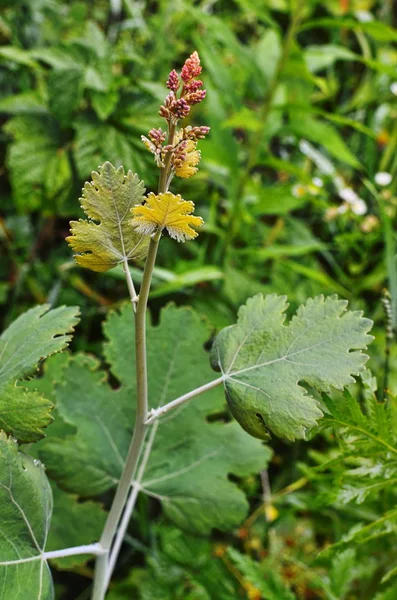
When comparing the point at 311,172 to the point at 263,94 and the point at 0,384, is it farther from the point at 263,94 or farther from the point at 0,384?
the point at 0,384

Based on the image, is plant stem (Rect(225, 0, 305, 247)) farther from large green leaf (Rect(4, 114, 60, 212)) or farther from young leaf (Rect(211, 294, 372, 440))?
young leaf (Rect(211, 294, 372, 440))

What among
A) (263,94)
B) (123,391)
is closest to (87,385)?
(123,391)

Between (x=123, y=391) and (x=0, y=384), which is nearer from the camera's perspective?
(x=0, y=384)

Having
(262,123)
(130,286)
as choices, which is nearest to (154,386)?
(130,286)

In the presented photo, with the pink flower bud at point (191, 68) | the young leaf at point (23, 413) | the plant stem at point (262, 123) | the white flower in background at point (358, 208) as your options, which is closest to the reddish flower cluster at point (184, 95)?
the pink flower bud at point (191, 68)

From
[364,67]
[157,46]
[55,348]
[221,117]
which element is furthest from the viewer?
[364,67]

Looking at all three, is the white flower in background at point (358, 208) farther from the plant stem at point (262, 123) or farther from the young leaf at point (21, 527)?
the young leaf at point (21, 527)

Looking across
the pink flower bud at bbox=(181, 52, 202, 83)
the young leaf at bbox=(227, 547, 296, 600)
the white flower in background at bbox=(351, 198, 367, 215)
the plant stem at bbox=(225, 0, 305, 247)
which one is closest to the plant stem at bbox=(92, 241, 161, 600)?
the pink flower bud at bbox=(181, 52, 202, 83)
